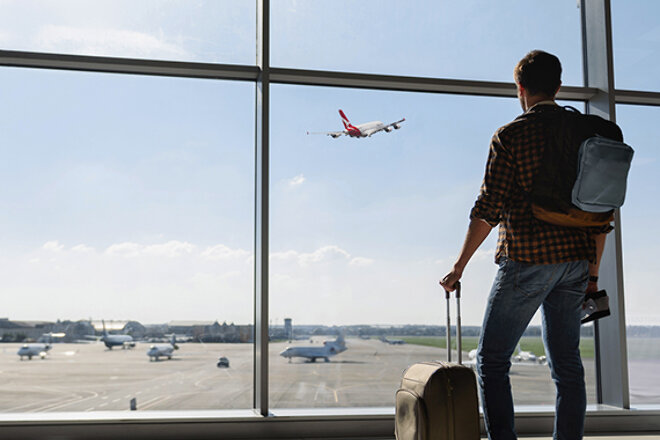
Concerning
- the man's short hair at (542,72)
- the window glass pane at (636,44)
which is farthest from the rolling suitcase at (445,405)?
the window glass pane at (636,44)

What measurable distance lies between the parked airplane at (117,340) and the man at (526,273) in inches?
64.7

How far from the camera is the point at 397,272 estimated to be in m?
3.29

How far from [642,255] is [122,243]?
263 cm

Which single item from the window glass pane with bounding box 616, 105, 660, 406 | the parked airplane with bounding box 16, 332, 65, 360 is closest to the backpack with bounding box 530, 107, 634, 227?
the window glass pane with bounding box 616, 105, 660, 406

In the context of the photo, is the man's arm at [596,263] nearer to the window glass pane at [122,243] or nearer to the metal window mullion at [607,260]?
the metal window mullion at [607,260]

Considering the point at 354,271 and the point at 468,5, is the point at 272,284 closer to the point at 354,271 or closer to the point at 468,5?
the point at 354,271

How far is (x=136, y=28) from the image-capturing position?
10.5 ft

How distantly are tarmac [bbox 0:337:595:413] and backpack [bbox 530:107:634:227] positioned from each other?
1.42 meters

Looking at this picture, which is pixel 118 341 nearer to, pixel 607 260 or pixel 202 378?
pixel 202 378

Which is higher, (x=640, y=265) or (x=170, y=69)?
(x=170, y=69)

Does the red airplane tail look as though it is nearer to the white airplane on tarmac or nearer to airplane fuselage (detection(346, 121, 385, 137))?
airplane fuselage (detection(346, 121, 385, 137))

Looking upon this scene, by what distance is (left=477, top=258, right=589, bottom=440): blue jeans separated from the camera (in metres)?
2.02

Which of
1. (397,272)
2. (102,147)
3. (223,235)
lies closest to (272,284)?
(223,235)

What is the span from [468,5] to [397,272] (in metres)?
1.44
